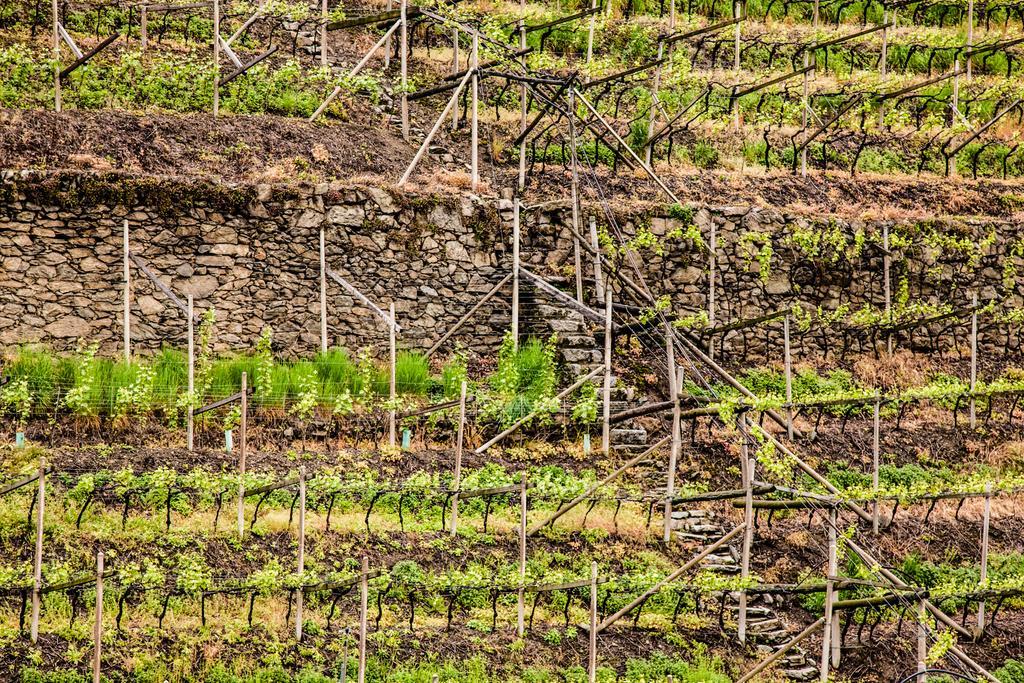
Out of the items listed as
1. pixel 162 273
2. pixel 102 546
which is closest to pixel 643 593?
pixel 102 546

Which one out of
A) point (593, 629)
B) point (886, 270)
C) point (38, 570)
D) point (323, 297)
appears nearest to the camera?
point (38, 570)

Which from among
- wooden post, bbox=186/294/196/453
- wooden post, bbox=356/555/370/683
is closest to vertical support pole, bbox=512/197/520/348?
wooden post, bbox=186/294/196/453

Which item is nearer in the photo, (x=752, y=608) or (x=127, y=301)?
(x=752, y=608)

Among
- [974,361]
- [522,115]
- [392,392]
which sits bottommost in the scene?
[392,392]

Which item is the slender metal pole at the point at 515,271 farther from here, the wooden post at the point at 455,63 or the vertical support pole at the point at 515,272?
the wooden post at the point at 455,63

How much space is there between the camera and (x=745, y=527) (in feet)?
52.5

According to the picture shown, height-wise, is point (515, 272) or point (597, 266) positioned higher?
point (597, 266)

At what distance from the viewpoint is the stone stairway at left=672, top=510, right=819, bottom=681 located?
15.2 metres

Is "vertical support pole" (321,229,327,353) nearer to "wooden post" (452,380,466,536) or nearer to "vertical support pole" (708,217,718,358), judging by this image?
"wooden post" (452,380,466,536)

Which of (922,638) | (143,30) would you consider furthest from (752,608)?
(143,30)

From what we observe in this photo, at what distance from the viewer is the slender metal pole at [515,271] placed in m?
19.9

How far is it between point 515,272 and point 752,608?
6212mm

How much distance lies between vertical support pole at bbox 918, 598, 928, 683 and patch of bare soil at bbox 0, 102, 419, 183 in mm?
9819

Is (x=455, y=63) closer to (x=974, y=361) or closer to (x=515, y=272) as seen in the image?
(x=515, y=272)
